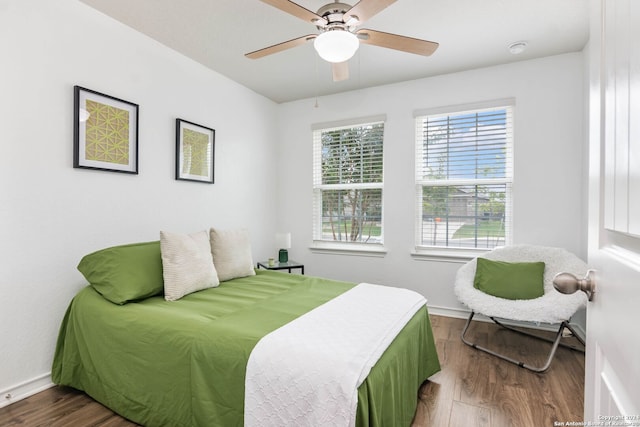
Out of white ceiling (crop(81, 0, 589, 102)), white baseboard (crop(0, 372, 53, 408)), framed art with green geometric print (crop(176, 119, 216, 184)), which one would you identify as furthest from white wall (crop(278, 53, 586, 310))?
white baseboard (crop(0, 372, 53, 408))

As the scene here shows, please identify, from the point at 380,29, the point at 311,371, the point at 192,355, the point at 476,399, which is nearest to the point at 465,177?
the point at 380,29

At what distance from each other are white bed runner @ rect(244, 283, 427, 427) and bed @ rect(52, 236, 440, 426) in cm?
6

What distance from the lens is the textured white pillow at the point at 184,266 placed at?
2.31 m

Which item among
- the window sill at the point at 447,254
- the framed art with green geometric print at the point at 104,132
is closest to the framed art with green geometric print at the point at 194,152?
the framed art with green geometric print at the point at 104,132

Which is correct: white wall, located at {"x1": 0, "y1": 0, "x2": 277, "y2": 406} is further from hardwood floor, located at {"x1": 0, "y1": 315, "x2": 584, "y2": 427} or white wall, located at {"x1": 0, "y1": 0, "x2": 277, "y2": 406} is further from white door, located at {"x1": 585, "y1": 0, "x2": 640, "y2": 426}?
white door, located at {"x1": 585, "y1": 0, "x2": 640, "y2": 426}

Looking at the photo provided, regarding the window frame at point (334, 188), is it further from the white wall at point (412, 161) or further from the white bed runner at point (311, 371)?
the white bed runner at point (311, 371)

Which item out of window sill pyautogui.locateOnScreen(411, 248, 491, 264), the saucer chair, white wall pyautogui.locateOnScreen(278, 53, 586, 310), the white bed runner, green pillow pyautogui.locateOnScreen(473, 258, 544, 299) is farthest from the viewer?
window sill pyautogui.locateOnScreen(411, 248, 491, 264)

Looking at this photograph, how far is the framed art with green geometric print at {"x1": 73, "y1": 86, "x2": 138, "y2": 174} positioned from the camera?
2.38 meters

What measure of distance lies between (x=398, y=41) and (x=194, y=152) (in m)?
2.16

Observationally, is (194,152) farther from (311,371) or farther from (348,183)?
(311,371)

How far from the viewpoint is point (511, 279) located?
2879 mm

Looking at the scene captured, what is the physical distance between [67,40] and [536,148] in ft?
13.1

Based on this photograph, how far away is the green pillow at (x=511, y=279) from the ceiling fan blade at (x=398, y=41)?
1.90m

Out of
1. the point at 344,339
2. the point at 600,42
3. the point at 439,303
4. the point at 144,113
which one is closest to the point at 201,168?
the point at 144,113
